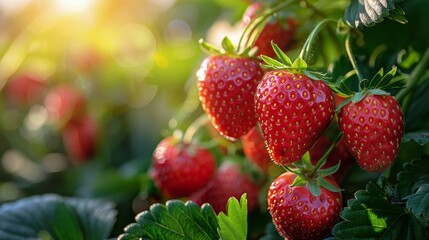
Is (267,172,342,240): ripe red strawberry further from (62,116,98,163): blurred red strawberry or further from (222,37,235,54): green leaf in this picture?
(62,116,98,163): blurred red strawberry

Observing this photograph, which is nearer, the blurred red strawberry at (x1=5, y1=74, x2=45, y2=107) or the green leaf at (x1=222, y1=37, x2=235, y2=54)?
the green leaf at (x1=222, y1=37, x2=235, y2=54)

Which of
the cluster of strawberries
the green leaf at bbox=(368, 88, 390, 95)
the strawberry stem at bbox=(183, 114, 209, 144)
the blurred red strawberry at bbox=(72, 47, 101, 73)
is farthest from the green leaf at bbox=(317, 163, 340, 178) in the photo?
the blurred red strawberry at bbox=(72, 47, 101, 73)

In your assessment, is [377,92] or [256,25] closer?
[377,92]

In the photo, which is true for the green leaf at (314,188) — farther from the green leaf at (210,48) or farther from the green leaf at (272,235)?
the green leaf at (210,48)

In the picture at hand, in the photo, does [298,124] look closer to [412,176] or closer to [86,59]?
[412,176]

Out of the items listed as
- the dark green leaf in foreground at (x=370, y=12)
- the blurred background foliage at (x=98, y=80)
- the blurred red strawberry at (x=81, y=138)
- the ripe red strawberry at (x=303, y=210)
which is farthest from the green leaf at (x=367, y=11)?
the blurred red strawberry at (x=81, y=138)

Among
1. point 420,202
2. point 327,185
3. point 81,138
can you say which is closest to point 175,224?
point 327,185
